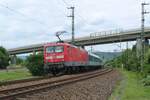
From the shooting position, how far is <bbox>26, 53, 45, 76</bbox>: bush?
138ft

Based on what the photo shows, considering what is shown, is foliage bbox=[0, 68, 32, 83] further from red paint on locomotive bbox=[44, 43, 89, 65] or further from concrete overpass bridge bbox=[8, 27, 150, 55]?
concrete overpass bridge bbox=[8, 27, 150, 55]

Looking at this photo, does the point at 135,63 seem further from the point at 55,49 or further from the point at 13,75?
the point at 55,49

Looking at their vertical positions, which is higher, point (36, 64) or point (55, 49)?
point (55, 49)

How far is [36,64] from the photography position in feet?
138

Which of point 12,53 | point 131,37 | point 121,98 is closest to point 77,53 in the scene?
point 121,98

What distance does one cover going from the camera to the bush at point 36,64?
138ft

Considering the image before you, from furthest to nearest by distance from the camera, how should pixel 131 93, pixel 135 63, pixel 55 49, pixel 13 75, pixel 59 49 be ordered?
pixel 135 63
pixel 13 75
pixel 55 49
pixel 59 49
pixel 131 93

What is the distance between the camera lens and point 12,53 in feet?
427

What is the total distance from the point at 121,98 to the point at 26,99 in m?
4.82

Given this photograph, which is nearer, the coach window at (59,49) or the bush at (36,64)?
the coach window at (59,49)

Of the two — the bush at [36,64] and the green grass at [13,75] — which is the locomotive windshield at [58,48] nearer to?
the green grass at [13,75]

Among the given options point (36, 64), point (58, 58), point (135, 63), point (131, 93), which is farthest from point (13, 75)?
point (135, 63)

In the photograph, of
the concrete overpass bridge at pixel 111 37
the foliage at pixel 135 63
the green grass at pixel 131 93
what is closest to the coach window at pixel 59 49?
the foliage at pixel 135 63

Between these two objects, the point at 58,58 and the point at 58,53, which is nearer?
the point at 58,58
